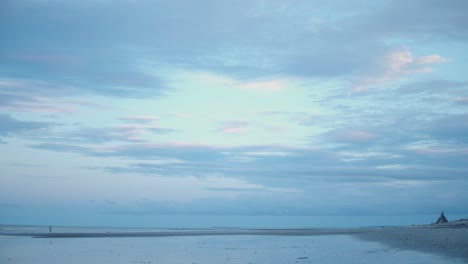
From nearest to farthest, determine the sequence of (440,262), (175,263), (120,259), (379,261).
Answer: (440,262) < (379,261) < (175,263) < (120,259)

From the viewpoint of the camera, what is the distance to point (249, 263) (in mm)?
27000

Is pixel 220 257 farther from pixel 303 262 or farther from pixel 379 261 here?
pixel 379 261

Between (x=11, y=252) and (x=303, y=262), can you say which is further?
(x=11, y=252)

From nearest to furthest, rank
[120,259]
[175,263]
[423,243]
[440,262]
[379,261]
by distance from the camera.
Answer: [440,262], [379,261], [175,263], [120,259], [423,243]

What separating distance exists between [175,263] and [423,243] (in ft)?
62.0

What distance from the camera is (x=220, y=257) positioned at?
30.9 m

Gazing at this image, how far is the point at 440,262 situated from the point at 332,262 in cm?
544

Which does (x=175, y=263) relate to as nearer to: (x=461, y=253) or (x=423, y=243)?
(x=461, y=253)

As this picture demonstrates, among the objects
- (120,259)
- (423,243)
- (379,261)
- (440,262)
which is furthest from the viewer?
(423,243)

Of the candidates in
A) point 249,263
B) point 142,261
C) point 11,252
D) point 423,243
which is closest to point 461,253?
point 423,243

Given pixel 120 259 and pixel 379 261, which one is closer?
pixel 379 261

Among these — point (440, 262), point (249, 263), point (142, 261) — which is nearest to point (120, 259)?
point (142, 261)

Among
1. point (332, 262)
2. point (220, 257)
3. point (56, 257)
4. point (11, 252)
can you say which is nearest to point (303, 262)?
point (332, 262)

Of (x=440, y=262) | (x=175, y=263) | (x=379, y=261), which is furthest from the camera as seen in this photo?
(x=175, y=263)
